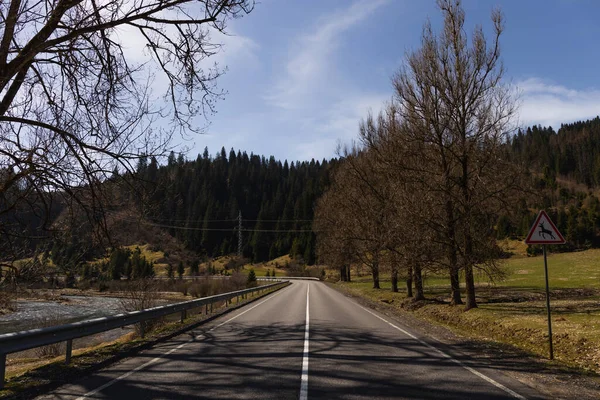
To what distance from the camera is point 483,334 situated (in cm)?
1447

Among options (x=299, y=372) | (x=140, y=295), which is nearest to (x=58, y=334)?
(x=299, y=372)

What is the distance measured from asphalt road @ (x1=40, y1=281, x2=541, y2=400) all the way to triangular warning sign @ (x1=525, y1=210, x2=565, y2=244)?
124 inches

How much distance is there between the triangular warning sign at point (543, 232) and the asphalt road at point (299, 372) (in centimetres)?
315

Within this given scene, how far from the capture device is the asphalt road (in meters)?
6.68

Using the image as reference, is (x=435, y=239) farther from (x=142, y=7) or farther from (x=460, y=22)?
(x=142, y=7)

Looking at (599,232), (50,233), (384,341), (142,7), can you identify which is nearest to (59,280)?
(50,233)

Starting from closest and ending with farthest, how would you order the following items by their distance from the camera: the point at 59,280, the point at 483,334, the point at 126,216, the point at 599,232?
the point at 126,216 < the point at 59,280 < the point at 483,334 < the point at 599,232

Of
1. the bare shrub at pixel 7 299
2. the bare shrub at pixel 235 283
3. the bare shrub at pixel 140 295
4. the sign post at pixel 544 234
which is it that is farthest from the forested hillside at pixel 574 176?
the bare shrub at pixel 7 299

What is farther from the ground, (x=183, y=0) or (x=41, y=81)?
(x=183, y=0)

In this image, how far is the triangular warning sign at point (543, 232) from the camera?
10203 millimetres

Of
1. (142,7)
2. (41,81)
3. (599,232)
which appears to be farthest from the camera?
(599,232)

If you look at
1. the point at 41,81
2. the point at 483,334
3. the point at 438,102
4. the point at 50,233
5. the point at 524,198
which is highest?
the point at 438,102

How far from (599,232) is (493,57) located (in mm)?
105361

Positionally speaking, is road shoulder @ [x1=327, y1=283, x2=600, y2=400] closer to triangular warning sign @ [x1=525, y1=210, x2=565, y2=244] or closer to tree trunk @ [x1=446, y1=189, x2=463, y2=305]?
triangular warning sign @ [x1=525, y1=210, x2=565, y2=244]
